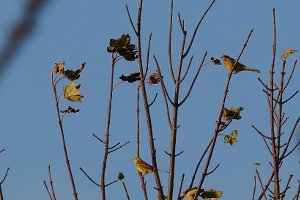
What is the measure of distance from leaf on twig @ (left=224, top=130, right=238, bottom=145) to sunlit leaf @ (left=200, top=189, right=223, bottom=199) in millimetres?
373

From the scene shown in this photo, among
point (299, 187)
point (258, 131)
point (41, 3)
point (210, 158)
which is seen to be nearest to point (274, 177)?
point (299, 187)

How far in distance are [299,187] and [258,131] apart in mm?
552

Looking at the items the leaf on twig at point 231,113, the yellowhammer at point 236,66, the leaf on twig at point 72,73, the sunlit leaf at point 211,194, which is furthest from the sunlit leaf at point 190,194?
the leaf on twig at point 72,73

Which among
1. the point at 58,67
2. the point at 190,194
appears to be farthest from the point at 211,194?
→ the point at 58,67

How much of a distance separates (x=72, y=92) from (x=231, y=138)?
95cm

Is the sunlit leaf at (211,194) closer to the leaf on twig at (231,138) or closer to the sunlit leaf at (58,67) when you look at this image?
the leaf on twig at (231,138)

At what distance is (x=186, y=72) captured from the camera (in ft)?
9.19

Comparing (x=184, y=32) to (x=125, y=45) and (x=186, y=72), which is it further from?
(x=125, y=45)

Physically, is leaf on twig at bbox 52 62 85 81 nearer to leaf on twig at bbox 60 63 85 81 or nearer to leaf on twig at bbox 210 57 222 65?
leaf on twig at bbox 60 63 85 81

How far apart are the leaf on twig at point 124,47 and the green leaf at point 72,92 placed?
0.29 metres

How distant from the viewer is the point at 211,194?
303cm

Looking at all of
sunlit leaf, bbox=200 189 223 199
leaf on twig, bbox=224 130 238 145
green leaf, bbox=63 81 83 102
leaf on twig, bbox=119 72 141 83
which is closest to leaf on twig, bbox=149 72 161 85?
leaf on twig, bbox=119 72 141 83

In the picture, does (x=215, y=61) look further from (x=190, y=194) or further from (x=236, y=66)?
(x=190, y=194)

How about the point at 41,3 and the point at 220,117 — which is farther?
the point at 220,117
